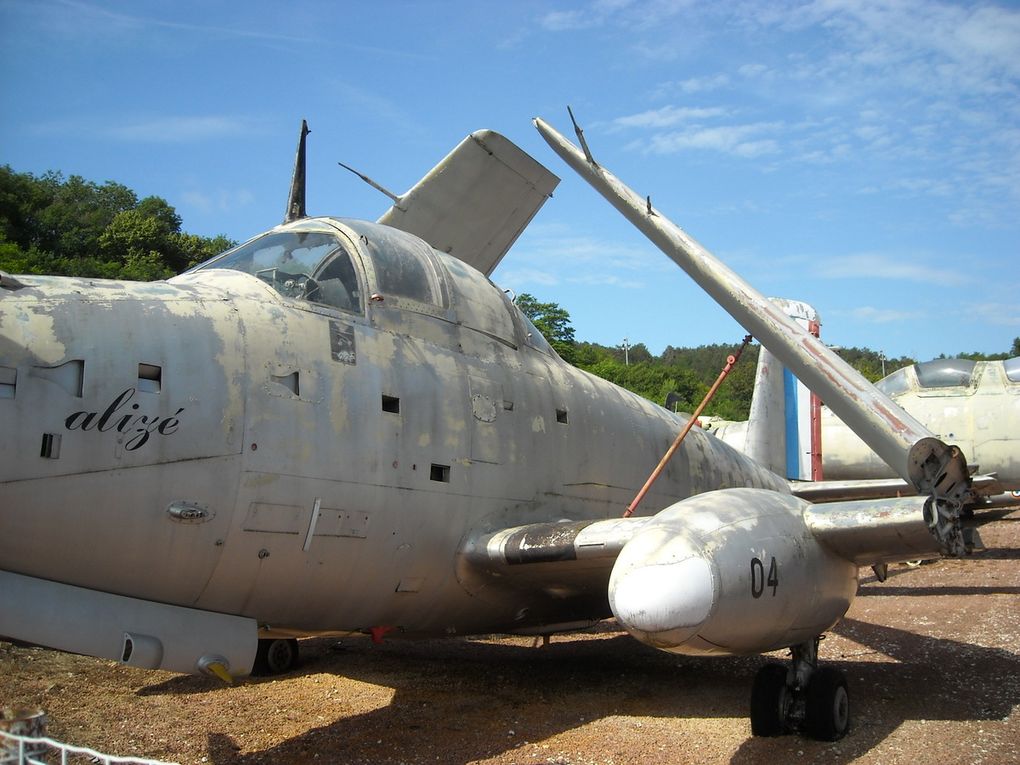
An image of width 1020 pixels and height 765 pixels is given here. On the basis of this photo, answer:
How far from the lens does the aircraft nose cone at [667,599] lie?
17.0 ft

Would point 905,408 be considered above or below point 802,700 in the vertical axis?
above

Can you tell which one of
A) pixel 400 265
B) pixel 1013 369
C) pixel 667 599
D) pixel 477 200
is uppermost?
pixel 477 200

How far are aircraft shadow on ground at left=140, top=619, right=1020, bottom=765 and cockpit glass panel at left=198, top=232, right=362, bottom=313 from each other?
328 centimetres

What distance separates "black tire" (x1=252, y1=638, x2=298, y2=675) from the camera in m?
9.30

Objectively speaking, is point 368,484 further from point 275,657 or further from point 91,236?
point 91,236

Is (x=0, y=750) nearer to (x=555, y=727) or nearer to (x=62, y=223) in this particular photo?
(x=555, y=727)

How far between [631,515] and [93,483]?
5.08 m

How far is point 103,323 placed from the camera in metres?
5.10

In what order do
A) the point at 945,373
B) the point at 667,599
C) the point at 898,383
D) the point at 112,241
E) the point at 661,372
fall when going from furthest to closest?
the point at 661,372 < the point at 112,241 < the point at 898,383 < the point at 945,373 < the point at 667,599

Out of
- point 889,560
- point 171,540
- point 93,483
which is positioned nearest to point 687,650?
point 889,560

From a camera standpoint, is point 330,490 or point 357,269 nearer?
point 330,490

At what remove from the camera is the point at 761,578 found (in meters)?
5.73

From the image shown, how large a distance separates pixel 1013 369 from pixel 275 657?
663 inches

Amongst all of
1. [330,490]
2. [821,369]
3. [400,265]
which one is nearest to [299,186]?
[400,265]
